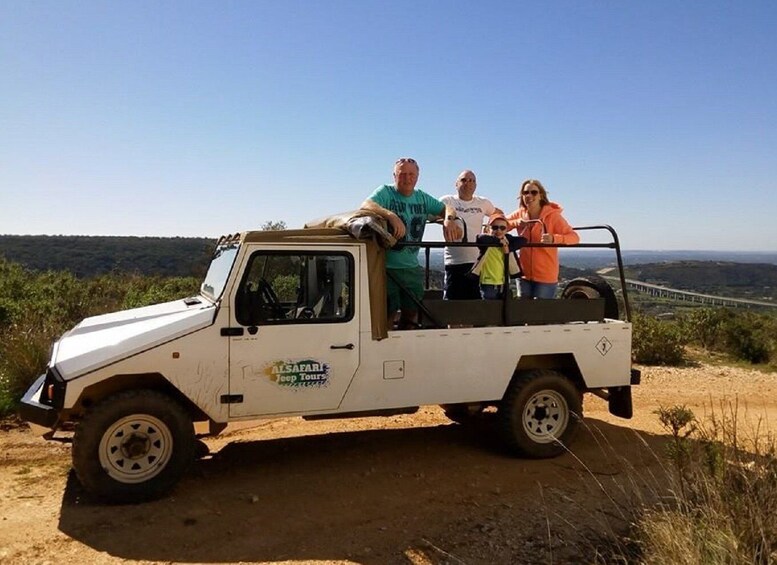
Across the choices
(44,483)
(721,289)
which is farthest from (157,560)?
(721,289)

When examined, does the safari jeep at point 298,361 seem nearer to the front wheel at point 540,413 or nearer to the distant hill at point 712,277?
the front wheel at point 540,413

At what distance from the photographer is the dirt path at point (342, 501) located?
3.78 m

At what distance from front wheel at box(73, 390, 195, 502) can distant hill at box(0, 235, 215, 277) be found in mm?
30511

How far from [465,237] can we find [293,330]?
2.04 metres

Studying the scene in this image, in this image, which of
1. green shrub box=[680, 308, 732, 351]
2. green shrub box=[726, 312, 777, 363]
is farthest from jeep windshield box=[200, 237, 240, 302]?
green shrub box=[680, 308, 732, 351]

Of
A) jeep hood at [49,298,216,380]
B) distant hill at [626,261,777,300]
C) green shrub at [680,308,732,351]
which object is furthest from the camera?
distant hill at [626,261,777,300]

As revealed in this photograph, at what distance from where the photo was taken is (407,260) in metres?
5.24

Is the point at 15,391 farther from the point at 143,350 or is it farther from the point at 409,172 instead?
the point at 409,172

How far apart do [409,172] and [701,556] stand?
361 centimetres

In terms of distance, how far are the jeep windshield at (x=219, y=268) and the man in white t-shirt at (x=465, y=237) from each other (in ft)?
6.83

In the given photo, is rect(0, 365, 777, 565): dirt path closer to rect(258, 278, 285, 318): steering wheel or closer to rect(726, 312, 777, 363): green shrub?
rect(258, 278, 285, 318): steering wheel

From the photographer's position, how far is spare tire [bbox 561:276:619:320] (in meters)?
6.05

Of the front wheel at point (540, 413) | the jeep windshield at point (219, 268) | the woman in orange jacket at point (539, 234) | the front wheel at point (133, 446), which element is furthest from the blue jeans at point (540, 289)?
the front wheel at point (133, 446)

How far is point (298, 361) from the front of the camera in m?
4.64
